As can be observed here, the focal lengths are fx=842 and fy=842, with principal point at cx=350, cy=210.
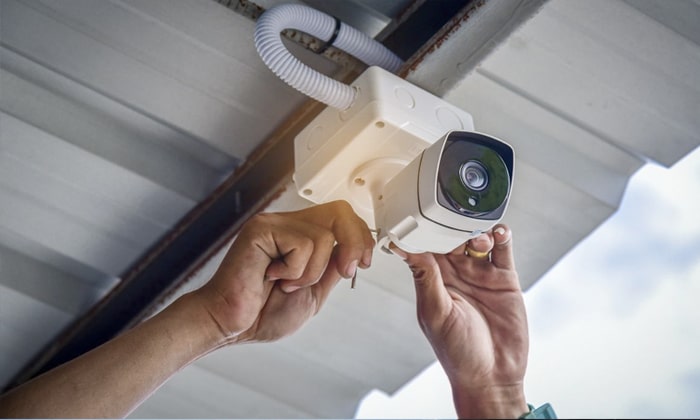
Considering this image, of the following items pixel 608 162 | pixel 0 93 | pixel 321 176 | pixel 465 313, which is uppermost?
pixel 0 93

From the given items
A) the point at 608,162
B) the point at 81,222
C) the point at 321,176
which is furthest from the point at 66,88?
the point at 608,162

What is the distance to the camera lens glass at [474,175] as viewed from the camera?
3.59 ft

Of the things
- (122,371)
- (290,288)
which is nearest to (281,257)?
(290,288)

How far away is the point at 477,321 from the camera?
1.34m

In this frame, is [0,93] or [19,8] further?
[0,93]

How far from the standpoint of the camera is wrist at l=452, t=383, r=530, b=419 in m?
1.21

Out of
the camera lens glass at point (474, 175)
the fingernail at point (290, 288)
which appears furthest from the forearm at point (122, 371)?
the camera lens glass at point (474, 175)

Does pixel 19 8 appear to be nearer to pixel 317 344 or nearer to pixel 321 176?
pixel 321 176

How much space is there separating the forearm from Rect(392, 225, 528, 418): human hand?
341 millimetres

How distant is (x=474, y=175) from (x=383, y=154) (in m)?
0.22

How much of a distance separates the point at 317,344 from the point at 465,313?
0.57m

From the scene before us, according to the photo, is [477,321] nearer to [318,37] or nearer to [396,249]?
[396,249]

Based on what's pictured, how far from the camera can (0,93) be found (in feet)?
4.92

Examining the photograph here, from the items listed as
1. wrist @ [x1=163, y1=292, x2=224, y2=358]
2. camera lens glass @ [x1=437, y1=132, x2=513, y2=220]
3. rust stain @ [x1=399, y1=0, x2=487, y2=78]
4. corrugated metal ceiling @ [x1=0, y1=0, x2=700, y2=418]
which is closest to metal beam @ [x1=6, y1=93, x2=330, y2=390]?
corrugated metal ceiling @ [x1=0, y1=0, x2=700, y2=418]
